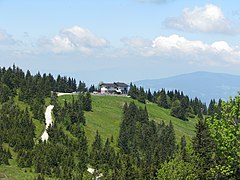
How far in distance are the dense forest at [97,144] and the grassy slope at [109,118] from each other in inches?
156

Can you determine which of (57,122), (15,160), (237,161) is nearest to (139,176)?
(15,160)

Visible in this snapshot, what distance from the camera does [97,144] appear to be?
123 m

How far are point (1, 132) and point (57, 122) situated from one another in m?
27.9

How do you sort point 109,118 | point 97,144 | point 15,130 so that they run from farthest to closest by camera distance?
point 109,118, point 97,144, point 15,130

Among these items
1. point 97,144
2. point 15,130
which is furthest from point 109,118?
point 15,130

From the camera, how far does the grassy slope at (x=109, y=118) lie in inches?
Result: 5699

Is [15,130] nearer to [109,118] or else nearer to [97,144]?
[97,144]

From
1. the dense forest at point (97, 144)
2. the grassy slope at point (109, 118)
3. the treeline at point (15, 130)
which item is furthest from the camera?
the grassy slope at point (109, 118)

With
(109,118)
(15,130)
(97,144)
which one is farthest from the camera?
(109,118)

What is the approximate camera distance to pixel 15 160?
9638 cm

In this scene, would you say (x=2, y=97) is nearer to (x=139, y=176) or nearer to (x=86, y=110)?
(x=86, y=110)

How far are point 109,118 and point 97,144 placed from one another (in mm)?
39101

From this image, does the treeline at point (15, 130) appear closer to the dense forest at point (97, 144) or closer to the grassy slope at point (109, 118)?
the dense forest at point (97, 144)

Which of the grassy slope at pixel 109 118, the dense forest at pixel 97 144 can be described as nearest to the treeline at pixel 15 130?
the dense forest at pixel 97 144
